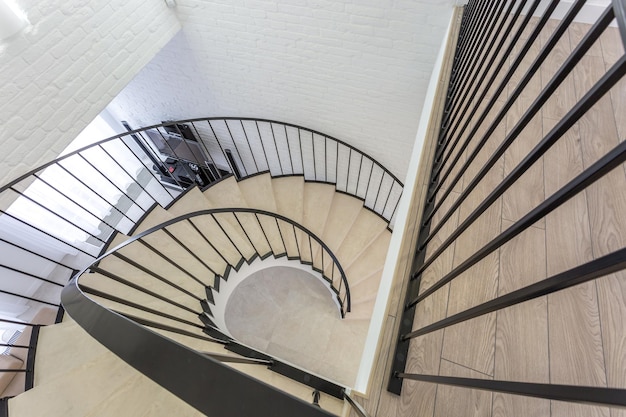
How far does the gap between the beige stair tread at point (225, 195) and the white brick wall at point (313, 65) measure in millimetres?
966

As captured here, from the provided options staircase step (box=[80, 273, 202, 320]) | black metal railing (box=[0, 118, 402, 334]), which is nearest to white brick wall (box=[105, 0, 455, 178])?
black metal railing (box=[0, 118, 402, 334])

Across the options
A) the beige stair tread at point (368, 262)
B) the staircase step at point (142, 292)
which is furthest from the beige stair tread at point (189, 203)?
the beige stair tread at point (368, 262)

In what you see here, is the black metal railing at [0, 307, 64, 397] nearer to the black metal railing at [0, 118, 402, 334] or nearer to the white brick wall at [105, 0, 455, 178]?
the black metal railing at [0, 118, 402, 334]

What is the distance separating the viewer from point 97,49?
2.16m

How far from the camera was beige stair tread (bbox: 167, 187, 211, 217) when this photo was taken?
308 cm

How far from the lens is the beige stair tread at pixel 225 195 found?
3359 mm

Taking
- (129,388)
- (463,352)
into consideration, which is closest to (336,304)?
(129,388)

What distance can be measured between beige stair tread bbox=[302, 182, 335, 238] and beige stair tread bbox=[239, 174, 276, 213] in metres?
0.46

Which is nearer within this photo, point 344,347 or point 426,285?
point 426,285

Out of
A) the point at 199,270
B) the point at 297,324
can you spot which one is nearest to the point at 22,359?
the point at 199,270

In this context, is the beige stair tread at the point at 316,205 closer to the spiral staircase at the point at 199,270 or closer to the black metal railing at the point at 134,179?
the spiral staircase at the point at 199,270

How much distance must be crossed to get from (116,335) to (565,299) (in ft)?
4.10

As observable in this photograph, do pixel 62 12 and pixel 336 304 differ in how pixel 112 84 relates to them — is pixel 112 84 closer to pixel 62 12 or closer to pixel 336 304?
pixel 62 12

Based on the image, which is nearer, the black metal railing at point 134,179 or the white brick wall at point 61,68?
the white brick wall at point 61,68
